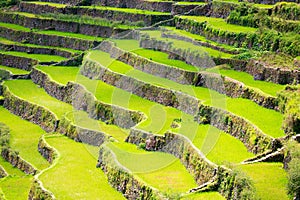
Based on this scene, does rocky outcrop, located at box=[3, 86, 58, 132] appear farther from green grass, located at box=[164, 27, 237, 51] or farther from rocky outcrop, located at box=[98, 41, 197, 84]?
green grass, located at box=[164, 27, 237, 51]

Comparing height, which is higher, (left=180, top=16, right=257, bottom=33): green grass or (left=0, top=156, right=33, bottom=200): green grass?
(left=180, top=16, right=257, bottom=33): green grass

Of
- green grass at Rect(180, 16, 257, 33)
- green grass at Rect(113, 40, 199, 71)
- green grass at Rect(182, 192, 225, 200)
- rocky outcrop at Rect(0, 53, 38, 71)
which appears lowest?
rocky outcrop at Rect(0, 53, 38, 71)

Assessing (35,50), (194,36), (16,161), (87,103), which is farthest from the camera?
(35,50)

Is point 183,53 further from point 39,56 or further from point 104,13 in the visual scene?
point 39,56

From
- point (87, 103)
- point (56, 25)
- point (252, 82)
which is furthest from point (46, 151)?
point (56, 25)

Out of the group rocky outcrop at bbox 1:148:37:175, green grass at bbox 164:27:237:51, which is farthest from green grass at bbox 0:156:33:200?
green grass at bbox 164:27:237:51

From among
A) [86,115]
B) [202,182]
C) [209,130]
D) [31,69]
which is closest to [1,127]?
[86,115]
